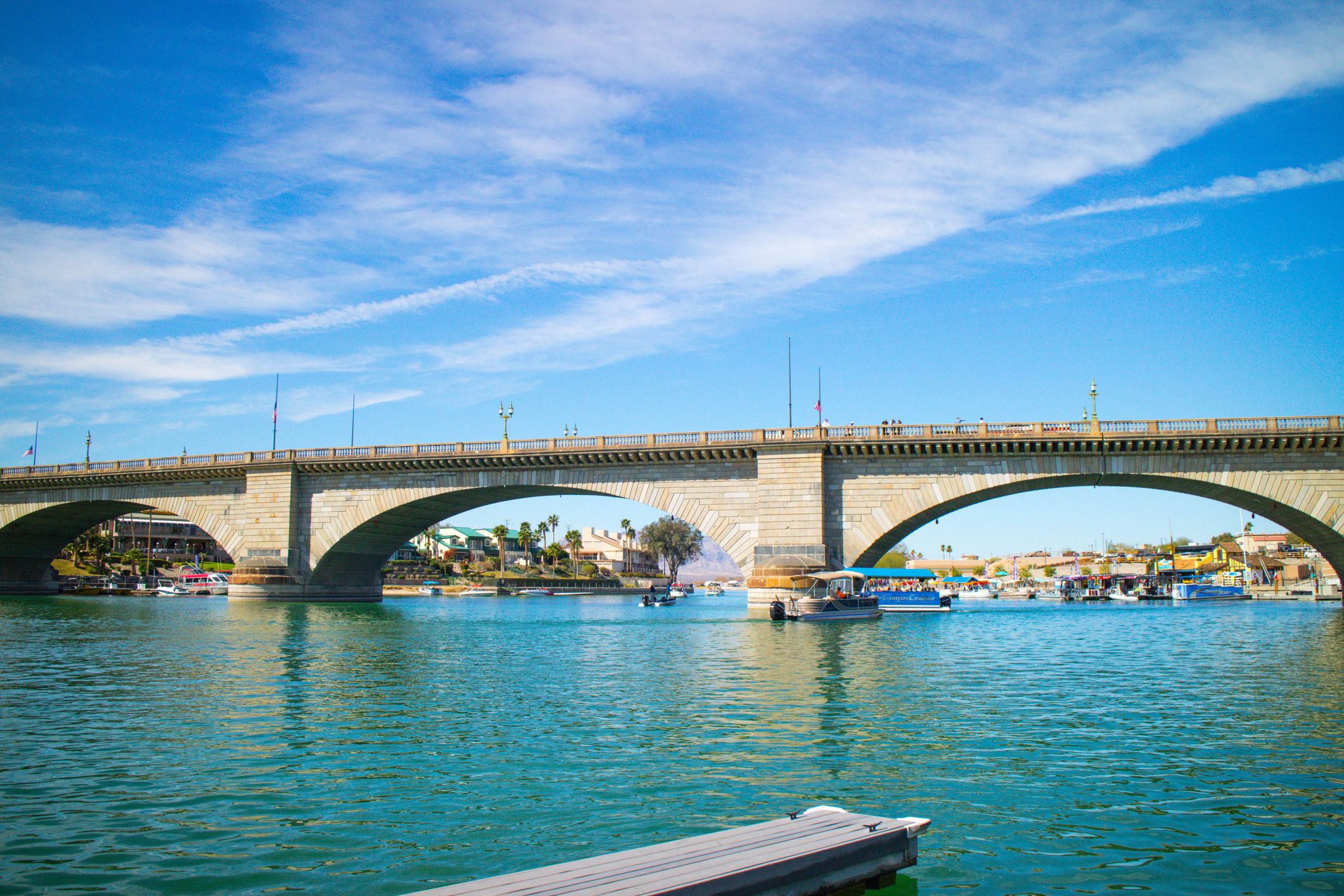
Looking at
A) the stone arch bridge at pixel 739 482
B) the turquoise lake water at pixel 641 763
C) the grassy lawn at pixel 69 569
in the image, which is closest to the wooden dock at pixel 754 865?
the turquoise lake water at pixel 641 763

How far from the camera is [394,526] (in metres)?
65.8

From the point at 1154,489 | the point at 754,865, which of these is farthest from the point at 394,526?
the point at 754,865

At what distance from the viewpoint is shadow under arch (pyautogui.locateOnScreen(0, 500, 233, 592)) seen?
7169cm

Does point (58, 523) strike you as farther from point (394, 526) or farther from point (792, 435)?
point (792, 435)

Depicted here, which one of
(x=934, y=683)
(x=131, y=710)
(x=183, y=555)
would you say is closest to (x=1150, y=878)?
(x=934, y=683)

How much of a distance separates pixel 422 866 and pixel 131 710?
12.2 meters

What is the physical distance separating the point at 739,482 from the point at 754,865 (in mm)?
45537

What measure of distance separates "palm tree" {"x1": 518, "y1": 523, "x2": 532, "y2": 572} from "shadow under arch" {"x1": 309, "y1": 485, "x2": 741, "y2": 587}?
67148mm

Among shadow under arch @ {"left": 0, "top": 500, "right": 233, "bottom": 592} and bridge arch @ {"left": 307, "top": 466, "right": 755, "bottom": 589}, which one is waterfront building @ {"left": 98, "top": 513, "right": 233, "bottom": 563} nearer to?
shadow under arch @ {"left": 0, "top": 500, "right": 233, "bottom": 592}

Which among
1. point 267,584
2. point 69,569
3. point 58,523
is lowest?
point 267,584

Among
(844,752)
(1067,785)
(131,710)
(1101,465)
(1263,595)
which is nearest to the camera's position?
(1067,785)

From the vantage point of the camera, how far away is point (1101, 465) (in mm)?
47938

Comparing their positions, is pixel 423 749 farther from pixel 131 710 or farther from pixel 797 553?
pixel 797 553

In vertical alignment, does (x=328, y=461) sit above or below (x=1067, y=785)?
above
